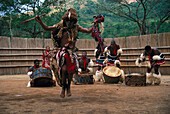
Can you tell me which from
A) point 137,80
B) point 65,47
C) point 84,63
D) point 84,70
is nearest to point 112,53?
point 84,63

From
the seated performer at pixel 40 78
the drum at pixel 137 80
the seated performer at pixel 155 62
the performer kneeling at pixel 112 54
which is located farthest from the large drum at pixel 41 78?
the seated performer at pixel 155 62

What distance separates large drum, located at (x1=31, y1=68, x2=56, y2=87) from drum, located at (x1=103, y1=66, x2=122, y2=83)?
2.20 metres

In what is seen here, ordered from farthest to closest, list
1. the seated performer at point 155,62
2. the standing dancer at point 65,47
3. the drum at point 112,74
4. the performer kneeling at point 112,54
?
the performer kneeling at point 112,54 → the drum at point 112,74 → the seated performer at point 155,62 → the standing dancer at point 65,47

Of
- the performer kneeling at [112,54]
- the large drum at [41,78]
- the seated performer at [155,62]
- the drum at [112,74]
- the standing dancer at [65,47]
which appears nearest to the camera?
the standing dancer at [65,47]

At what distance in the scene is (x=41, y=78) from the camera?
6961 mm

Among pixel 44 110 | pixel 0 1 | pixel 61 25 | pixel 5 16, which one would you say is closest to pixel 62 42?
pixel 61 25

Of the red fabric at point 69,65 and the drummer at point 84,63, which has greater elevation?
the red fabric at point 69,65

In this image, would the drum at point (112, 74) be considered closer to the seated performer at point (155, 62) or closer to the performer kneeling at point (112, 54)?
the performer kneeling at point (112, 54)

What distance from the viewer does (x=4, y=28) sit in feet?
65.0

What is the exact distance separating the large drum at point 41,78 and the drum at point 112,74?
86.8 inches

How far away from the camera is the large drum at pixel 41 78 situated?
685 cm

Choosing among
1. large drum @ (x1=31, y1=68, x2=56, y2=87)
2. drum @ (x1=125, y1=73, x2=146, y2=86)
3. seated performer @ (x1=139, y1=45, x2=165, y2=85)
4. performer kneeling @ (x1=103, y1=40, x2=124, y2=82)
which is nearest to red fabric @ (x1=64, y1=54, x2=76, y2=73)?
large drum @ (x1=31, y1=68, x2=56, y2=87)

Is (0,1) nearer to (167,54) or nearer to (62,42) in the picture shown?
(167,54)

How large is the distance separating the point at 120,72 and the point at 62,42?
3999 mm
